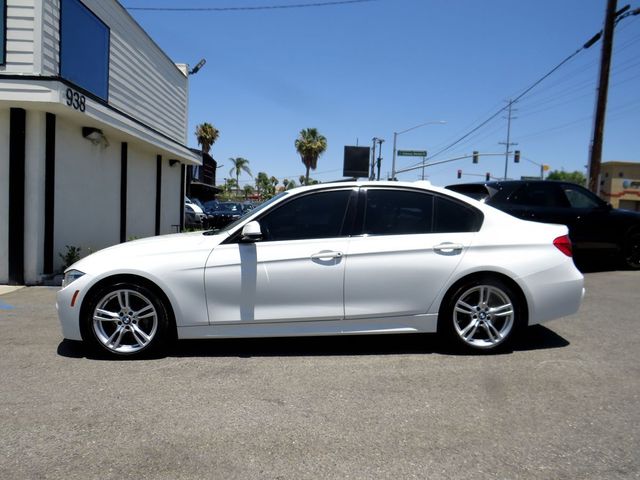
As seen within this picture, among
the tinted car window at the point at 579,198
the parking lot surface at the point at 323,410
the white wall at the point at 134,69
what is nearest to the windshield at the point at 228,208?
the white wall at the point at 134,69

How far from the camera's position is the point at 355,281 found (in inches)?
180

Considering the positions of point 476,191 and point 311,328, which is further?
point 476,191

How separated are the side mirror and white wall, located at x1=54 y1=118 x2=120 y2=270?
601 cm

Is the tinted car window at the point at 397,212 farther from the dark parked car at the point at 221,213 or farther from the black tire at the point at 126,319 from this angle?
the dark parked car at the point at 221,213

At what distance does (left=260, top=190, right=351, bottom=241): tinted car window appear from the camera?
15.4 ft

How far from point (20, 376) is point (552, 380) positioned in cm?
440

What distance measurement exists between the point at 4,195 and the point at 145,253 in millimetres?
5283

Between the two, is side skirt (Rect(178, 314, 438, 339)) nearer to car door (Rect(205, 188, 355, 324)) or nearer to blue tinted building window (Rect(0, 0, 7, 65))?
car door (Rect(205, 188, 355, 324))

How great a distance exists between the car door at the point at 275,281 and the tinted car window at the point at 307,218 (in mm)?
117

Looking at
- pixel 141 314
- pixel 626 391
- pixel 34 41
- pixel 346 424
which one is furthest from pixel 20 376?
pixel 34 41

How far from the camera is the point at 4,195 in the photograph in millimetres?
8344

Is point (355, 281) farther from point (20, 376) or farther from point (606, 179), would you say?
point (606, 179)

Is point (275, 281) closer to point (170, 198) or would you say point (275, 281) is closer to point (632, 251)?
point (632, 251)

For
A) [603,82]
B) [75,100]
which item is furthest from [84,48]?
[603,82]
